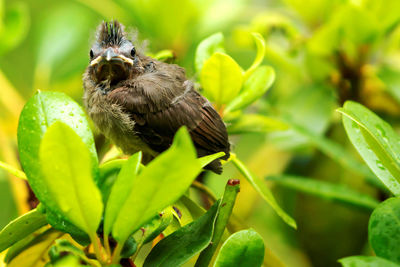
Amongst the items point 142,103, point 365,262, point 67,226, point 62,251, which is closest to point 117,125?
point 142,103

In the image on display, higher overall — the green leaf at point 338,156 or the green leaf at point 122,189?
the green leaf at point 122,189

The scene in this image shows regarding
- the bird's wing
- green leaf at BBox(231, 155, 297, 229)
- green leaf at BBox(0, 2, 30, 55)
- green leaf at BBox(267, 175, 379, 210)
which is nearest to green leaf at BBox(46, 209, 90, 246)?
green leaf at BBox(231, 155, 297, 229)

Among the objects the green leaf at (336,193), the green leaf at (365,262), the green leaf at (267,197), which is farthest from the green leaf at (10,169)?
the green leaf at (336,193)

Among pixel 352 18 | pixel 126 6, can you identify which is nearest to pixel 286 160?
pixel 352 18

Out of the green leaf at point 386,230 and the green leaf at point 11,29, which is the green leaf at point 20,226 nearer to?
the green leaf at point 386,230

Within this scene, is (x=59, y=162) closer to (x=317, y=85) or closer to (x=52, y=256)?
(x=52, y=256)

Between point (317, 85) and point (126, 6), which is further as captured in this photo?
point (126, 6)

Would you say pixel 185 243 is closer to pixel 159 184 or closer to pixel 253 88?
pixel 159 184
